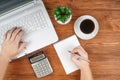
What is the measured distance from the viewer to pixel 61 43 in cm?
138

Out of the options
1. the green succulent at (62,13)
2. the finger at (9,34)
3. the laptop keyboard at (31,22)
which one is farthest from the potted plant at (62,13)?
the finger at (9,34)

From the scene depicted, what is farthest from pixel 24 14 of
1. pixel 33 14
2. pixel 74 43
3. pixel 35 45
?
pixel 74 43

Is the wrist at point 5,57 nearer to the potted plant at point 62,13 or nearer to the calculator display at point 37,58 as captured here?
the calculator display at point 37,58

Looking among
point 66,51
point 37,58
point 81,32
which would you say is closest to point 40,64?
point 37,58

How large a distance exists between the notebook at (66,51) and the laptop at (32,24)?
0.12 feet

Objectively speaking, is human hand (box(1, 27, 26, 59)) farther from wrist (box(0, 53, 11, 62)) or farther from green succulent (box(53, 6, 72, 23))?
green succulent (box(53, 6, 72, 23))

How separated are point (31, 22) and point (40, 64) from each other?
0.65ft

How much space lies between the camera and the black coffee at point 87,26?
1.33 m

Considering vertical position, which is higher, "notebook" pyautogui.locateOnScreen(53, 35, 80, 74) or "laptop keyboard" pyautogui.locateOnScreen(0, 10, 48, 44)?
"laptop keyboard" pyautogui.locateOnScreen(0, 10, 48, 44)

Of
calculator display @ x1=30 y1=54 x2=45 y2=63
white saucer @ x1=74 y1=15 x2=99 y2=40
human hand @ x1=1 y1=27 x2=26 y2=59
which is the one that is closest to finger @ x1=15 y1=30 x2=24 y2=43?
human hand @ x1=1 y1=27 x2=26 y2=59

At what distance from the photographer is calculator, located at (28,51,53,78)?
1374 mm

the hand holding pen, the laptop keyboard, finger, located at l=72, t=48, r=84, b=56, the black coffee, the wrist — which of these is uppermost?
the laptop keyboard

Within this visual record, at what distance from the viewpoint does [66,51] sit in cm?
138

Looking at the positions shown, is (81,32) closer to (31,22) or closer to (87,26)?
(87,26)
